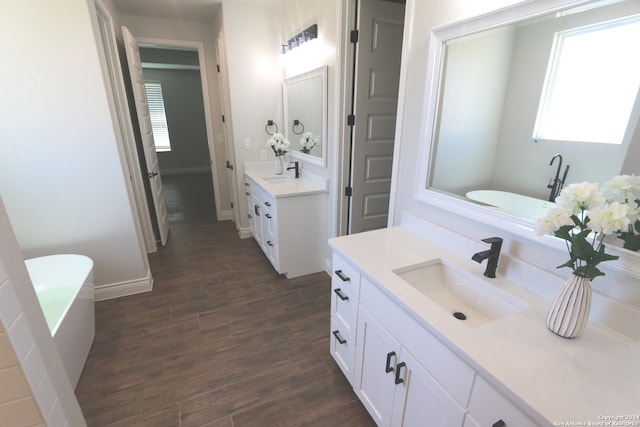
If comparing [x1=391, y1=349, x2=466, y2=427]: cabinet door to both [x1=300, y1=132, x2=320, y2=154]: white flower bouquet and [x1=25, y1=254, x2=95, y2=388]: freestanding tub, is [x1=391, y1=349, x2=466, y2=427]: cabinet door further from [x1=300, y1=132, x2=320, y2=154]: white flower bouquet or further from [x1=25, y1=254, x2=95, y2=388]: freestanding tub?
[x1=300, y1=132, x2=320, y2=154]: white flower bouquet

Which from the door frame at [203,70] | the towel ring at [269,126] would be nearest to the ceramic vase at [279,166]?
the towel ring at [269,126]

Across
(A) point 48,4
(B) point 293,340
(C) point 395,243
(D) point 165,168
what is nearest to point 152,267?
(B) point 293,340

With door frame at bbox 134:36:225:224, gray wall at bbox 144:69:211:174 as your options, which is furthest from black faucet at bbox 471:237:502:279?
gray wall at bbox 144:69:211:174

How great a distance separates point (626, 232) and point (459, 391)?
0.67 meters

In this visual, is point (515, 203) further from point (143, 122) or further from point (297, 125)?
point (143, 122)

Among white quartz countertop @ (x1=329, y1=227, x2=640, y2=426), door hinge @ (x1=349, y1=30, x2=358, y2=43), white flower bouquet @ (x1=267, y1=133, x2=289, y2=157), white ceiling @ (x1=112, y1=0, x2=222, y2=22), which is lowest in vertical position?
white quartz countertop @ (x1=329, y1=227, x2=640, y2=426)

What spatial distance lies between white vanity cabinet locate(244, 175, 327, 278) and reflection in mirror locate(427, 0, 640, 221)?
131 centimetres

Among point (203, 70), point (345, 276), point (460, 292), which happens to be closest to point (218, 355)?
point (345, 276)

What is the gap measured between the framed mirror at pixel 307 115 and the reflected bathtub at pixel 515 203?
1581mm

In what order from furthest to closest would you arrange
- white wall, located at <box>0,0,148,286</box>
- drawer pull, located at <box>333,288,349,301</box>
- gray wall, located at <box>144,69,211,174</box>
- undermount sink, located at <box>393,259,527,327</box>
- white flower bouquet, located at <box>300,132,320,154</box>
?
gray wall, located at <box>144,69,211,174</box>, white flower bouquet, located at <box>300,132,320,154</box>, white wall, located at <box>0,0,148,286</box>, drawer pull, located at <box>333,288,349,301</box>, undermount sink, located at <box>393,259,527,327</box>

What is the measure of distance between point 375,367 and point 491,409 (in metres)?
0.62

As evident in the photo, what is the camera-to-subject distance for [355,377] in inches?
60.5

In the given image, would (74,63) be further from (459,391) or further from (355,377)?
(459,391)

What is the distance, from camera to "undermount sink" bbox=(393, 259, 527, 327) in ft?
3.77
